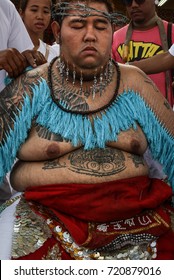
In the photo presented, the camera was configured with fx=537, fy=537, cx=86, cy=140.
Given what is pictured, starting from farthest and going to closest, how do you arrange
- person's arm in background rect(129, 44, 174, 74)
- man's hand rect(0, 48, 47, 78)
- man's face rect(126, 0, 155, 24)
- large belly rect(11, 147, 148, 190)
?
man's face rect(126, 0, 155, 24), person's arm in background rect(129, 44, 174, 74), man's hand rect(0, 48, 47, 78), large belly rect(11, 147, 148, 190)

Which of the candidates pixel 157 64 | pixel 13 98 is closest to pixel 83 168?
pixel 13 98

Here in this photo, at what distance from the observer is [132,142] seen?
2.60 meters

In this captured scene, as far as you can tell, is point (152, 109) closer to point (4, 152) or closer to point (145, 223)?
point (145, 223)

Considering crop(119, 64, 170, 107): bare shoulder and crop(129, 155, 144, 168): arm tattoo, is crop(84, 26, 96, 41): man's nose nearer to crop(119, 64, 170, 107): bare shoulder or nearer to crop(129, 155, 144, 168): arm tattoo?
crop(119, 64, 170, 107): bare shoulder

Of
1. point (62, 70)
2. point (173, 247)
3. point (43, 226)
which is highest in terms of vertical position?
point (62, 70)

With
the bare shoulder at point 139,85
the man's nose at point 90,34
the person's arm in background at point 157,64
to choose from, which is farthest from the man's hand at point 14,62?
the person's arm in background at point 157,64

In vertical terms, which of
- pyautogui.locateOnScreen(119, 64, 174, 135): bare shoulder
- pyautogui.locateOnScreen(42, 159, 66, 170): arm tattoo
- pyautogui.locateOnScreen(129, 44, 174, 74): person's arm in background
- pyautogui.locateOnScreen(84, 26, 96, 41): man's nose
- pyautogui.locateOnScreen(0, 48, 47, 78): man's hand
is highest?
pyautogui.locateOnScreen(84, 26, 96, 41): man's nose

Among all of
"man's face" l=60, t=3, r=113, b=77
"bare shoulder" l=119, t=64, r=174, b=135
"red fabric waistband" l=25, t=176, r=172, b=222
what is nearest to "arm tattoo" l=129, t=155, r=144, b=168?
"red fabric waistband" l=25, t=176, r=172, b=222

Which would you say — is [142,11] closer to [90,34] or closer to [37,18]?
[37,18]

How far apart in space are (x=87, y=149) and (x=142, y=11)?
2175 millimetres

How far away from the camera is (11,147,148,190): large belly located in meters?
2.50

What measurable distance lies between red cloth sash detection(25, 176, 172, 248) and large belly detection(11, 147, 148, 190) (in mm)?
48
